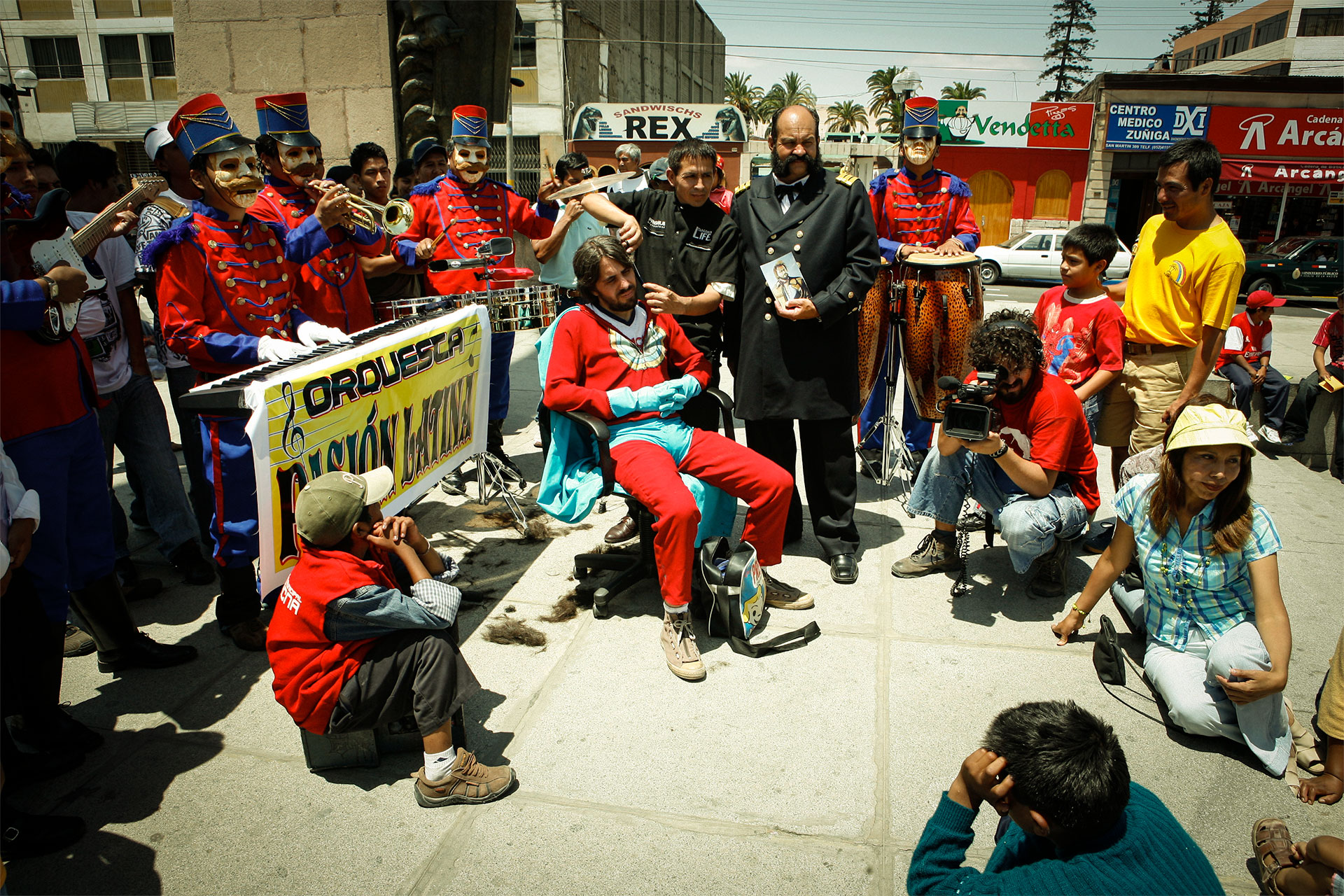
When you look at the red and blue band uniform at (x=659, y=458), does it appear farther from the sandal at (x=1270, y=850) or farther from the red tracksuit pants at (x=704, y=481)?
A: the sandal at (x=1270, y=850)

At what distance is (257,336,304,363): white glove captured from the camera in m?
3.23

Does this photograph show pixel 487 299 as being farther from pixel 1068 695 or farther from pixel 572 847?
pixel 1068 695

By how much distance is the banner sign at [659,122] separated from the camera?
2753cm

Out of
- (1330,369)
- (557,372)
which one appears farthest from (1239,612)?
(1330,369)

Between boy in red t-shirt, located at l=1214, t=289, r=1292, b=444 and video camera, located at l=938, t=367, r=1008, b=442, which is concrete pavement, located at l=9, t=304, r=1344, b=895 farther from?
boy in red t-shirt, located at l=1214, t=289, r=1292, b=444

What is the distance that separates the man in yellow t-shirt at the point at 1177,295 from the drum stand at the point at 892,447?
1290 mm

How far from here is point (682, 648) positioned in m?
3.25

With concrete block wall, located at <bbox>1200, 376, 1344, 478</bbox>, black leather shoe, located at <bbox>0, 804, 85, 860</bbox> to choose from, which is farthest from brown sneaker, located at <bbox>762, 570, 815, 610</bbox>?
concrete block wall, located at <bbox>1200, 376, 1344, 478</bbox>

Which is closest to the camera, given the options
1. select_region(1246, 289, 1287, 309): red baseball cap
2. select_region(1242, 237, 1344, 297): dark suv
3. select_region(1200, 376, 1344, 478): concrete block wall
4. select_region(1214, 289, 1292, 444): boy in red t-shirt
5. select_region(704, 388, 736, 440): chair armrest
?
select_region(704, 388, 736, 440): chair armrest

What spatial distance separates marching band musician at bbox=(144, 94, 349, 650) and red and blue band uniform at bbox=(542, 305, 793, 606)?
1.04 m

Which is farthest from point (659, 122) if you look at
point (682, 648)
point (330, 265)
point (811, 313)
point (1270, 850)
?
point (1270, 850)

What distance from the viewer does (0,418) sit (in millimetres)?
2725

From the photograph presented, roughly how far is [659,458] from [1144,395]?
2637mm

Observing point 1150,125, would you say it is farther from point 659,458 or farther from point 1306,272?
point 659,458
